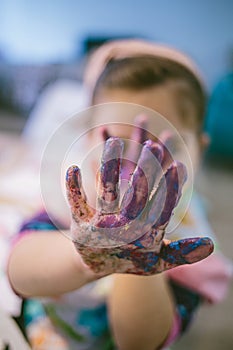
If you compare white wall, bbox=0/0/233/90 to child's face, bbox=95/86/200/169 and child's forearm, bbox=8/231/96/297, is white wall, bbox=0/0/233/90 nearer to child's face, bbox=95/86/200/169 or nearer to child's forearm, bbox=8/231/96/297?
child's face, bbox=95/86/200/169

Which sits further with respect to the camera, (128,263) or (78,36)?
(78,36)

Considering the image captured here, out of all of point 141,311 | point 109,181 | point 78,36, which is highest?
point 109,181

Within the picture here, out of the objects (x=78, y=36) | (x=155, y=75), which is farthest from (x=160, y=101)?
(x=78, y=36)

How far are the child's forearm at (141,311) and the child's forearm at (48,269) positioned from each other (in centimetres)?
3

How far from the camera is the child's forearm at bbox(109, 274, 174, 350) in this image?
28 cm

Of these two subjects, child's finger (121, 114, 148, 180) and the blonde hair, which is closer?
child's finger (121, 114, 148, 180)

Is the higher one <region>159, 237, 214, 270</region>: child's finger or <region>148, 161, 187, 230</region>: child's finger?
<region>148, 161, 187, 230</region>: child's finger

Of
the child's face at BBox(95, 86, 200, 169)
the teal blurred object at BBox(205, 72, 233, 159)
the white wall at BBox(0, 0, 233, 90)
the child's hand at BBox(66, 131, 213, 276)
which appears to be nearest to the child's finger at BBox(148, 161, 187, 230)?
the child's hand at BBox(66, 131, 213, 276)

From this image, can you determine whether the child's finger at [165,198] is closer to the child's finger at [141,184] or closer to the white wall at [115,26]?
the child's finger at [141,184]

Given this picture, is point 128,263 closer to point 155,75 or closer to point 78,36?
point 155,75

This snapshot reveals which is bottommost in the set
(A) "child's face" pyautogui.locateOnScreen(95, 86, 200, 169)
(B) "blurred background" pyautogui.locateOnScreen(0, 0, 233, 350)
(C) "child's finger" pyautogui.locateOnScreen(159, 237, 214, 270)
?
(B) "blurred background" pyautogui.locateOnScreen(0, 0, 233, 350)

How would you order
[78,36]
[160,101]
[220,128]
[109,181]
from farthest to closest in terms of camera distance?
[78,36]
[220,128]
[160,101]
[109,181]

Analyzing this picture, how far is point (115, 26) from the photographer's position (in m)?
1.67

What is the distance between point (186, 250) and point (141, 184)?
4cm
